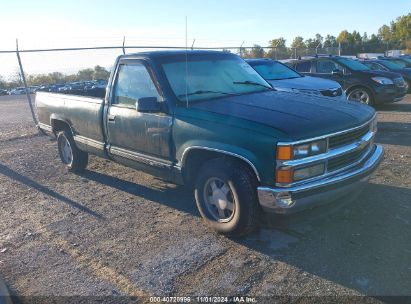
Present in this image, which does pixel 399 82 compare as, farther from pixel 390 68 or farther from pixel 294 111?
pixel 294 111

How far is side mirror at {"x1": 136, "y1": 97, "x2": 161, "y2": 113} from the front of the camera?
14.4ft

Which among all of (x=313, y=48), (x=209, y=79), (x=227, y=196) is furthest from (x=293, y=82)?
(x=313, y=48)

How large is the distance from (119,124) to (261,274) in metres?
2.66

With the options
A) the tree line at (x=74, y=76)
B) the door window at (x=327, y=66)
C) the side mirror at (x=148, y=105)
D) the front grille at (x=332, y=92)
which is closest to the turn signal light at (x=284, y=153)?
the side mirror at (x=148, y=105)

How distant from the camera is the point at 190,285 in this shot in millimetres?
3395

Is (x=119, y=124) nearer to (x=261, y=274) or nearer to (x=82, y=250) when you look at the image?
(x=82, y=250)

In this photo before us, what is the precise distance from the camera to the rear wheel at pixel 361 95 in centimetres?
1176

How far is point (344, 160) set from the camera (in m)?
3.92

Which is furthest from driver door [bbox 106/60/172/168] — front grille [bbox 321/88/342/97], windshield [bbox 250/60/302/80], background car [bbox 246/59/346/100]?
windshield [bbox 250/60/302/80]

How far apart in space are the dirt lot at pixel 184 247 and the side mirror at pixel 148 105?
129 centimetres

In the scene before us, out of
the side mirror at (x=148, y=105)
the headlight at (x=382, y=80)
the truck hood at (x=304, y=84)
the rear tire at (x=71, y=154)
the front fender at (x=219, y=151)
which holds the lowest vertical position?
the rear tire at (x=71, y=154)

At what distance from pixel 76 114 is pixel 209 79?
235cm

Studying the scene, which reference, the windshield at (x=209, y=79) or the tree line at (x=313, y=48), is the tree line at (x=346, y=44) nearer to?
the tree line at (x=313, y=48)

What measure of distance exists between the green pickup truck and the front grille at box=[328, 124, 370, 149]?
0.01 m
